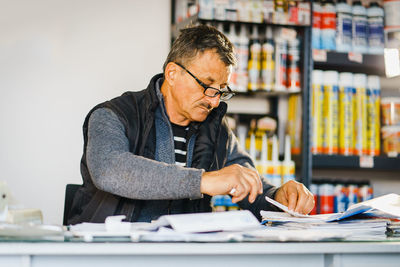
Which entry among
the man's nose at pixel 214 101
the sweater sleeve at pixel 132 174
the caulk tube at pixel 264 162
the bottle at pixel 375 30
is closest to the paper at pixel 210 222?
the sweater sleeve at pixel 132 174

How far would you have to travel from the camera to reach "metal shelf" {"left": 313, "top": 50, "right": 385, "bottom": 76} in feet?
9.61

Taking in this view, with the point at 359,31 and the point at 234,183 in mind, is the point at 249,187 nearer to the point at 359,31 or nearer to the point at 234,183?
the point at 234,183

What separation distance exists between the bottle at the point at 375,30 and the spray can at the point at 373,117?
165 millimetres

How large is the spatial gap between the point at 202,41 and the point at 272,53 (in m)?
1.11

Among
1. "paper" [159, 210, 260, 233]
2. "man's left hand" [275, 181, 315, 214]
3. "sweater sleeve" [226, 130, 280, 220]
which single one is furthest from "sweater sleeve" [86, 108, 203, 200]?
"sweater sleeve" [226, 130, 280, 220]

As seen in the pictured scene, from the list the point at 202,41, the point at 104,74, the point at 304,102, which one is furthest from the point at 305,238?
the point at 104,74

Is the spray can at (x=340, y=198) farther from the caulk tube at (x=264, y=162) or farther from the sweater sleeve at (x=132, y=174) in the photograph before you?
the sweater sleeve at (x=132, y=174)

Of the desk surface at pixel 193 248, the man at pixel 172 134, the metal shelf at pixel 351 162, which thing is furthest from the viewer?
the metal shelf at pixel 351 162

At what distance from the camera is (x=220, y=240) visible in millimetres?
1018

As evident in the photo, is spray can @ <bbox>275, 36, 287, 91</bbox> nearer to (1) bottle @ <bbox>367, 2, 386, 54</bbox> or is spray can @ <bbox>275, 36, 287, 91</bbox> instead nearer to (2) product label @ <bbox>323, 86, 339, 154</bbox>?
(2) product label @ <bbox>323, 86, 339, 154</bbox>

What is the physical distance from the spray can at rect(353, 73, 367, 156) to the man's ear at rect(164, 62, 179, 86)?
145 cm

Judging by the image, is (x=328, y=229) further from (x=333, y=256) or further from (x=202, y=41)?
(x=202, y=41)

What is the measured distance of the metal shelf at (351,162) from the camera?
291 cm

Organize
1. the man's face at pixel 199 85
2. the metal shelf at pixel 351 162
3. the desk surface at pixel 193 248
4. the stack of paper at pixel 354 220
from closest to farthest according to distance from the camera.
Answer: the desk surface at pixel 193 248 → the stack of paper at pixel 354 220 → the man's face at pixel 199 85 → the metal shelf at pixel 351 162
